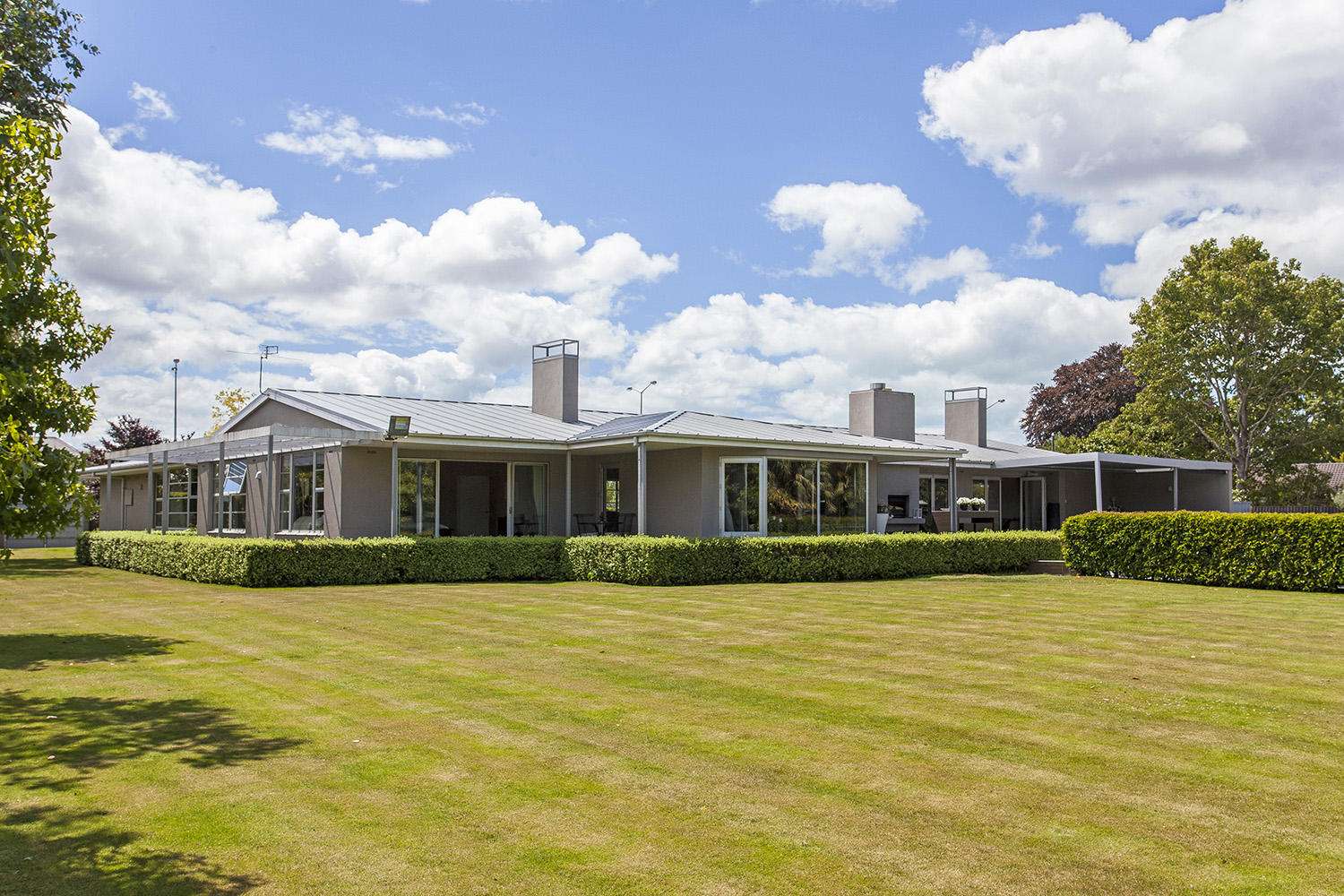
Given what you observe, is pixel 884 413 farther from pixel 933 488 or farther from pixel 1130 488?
pixel 1130 488

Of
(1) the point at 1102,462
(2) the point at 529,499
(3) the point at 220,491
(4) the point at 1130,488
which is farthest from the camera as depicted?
(4) the point at 1130,488

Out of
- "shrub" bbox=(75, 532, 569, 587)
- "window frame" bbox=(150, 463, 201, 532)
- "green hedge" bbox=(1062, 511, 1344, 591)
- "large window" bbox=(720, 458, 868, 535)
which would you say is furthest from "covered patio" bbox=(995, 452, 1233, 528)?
"window frame" bbox=(150, 463, 201, 532)

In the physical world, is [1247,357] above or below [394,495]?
above

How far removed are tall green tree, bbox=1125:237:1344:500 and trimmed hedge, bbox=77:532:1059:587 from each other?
54.9ft

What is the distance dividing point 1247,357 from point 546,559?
24946 mm

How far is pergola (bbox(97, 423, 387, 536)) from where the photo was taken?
18.4 metres

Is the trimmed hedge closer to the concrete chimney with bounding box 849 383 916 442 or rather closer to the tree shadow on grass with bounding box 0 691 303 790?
the concrete chimney with bounding box 849 383 916 442

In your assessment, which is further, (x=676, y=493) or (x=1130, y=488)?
(x=1130, y=488)

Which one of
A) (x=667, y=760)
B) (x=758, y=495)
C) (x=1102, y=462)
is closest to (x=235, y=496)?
(x=758, y=495)

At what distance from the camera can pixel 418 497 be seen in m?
21.5

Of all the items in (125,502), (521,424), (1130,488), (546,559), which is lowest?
(546,559)

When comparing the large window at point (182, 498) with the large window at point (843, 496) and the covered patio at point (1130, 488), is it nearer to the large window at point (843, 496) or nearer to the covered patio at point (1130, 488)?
the large window at point (843, 496)

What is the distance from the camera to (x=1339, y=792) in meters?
5.24

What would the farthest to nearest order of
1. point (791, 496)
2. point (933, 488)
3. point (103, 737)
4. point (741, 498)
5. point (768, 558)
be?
point (933, 488) → point (791, 496) → point (741, 498) → point (768, 558) → point (103, 737)
